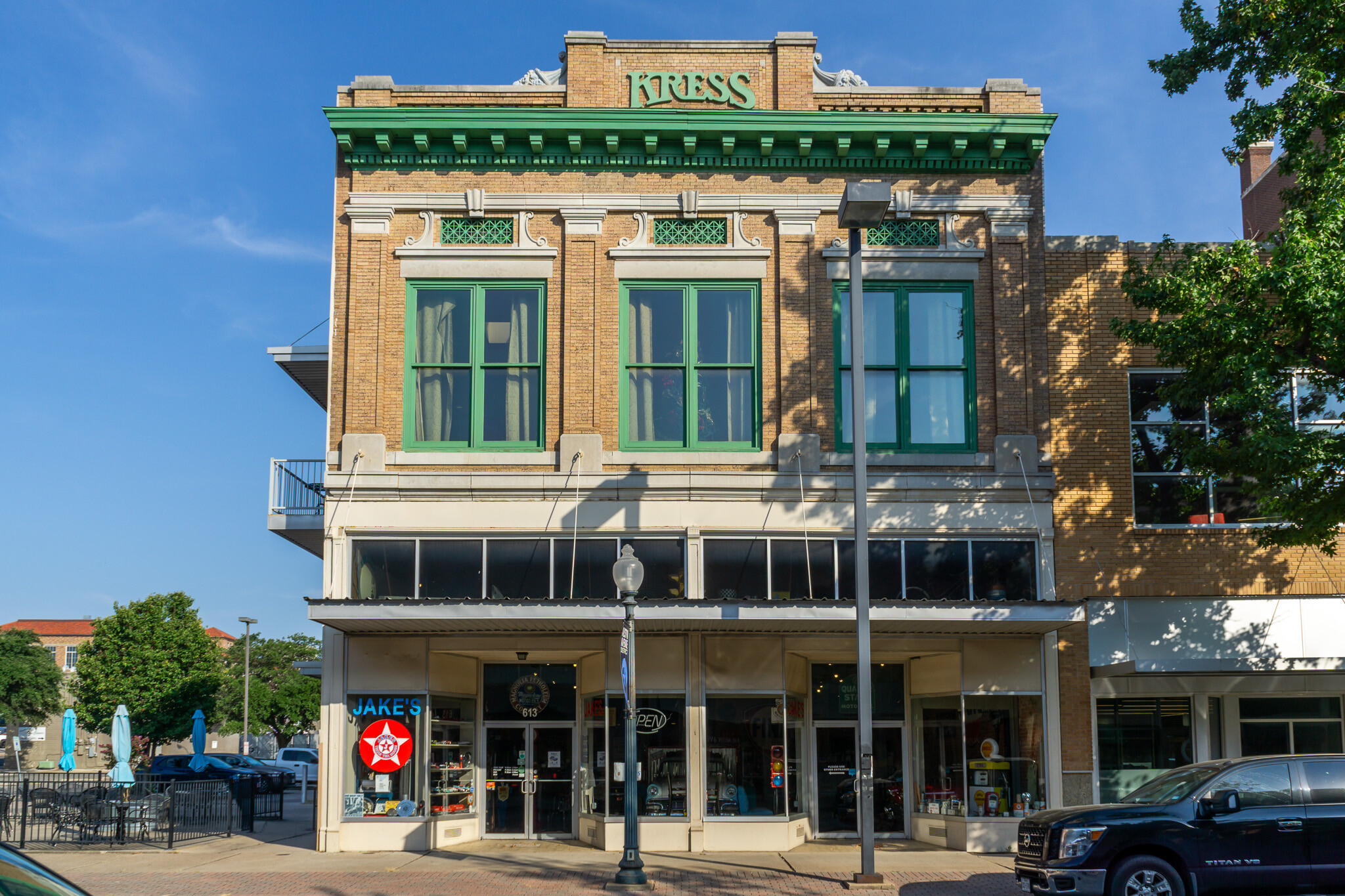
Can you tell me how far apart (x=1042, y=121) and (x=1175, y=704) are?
991cm

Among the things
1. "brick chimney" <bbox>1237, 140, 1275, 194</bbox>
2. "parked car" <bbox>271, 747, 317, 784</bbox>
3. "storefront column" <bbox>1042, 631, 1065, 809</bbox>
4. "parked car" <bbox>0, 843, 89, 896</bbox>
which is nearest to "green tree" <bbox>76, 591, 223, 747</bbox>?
"parked car" <bbox>271, 747, 317, 784</bbox>

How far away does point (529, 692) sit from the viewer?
19.6m

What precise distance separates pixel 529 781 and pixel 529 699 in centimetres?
136

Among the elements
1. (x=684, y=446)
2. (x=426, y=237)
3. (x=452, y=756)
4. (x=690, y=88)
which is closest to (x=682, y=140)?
(x=690, y=88)

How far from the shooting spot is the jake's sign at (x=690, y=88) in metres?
19.5

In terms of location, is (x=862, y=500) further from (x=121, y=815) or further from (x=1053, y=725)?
(x=121, y=815)

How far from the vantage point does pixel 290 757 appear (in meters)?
51.9

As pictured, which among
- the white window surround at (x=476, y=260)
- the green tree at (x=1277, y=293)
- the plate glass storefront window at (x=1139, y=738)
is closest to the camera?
the green tree at (x=1277, y=293)

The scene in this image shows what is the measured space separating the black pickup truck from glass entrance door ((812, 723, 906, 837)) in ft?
24.8

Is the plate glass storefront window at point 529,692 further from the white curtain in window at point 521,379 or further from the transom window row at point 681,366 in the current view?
the white curtain in window at point 521,379

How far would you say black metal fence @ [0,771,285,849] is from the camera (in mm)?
18875

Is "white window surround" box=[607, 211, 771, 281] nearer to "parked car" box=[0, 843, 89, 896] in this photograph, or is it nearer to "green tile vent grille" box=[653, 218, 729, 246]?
"green tile vent grille" box=[653, 218, 729, 246]

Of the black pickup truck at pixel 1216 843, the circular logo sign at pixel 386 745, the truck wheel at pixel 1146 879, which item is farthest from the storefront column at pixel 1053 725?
the circular logo sign at pixel 386 745

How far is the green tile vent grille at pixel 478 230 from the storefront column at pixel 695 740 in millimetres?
7438
